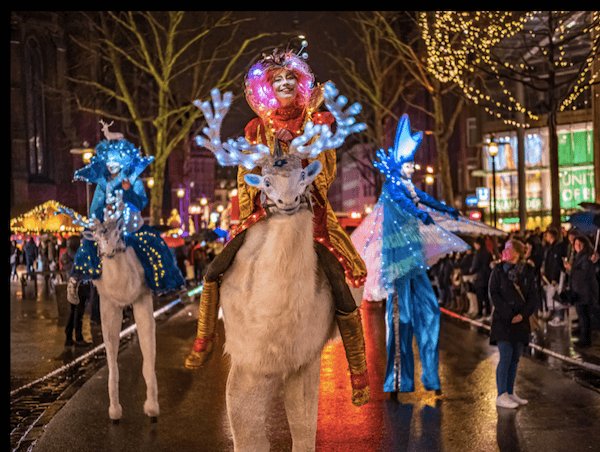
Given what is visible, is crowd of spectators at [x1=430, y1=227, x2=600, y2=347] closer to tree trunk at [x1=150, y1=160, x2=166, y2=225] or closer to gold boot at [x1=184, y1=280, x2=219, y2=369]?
gold boot at [x1=184, y1=280, x2=219, y2=369]

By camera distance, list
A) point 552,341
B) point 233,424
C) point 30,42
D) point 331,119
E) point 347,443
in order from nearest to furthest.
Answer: point 233,424 → point 331,119 → point 347,443 → point 552,341 → point 30,42

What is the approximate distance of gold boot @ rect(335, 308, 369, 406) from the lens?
6.81 metres

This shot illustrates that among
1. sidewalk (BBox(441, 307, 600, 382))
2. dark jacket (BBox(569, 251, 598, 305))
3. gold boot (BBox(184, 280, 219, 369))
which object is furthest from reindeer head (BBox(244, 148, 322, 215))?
dark jacket (BBox(569, 251, 598, 305))

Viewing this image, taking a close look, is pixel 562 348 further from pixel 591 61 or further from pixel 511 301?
pixel 511 301

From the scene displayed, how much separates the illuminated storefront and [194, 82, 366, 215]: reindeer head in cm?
4455

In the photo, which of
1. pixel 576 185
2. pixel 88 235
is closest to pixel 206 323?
pixel 88 235

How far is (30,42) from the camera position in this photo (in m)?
68.4

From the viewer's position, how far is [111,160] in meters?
11.5

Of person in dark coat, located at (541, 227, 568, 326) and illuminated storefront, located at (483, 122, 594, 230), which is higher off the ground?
illuminated storefront, located at (483, 122, 594, 230)

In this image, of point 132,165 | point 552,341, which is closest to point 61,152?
point 552,341

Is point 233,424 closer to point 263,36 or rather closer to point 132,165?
point 132,165

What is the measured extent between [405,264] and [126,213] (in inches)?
123

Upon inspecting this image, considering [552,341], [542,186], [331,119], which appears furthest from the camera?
[542,186]
